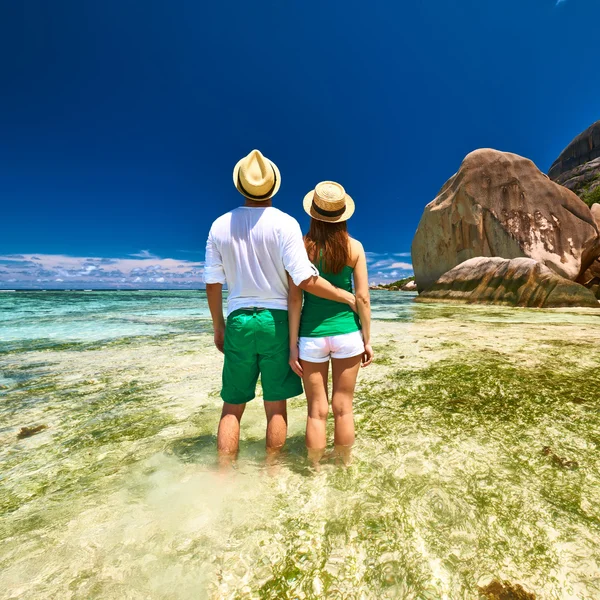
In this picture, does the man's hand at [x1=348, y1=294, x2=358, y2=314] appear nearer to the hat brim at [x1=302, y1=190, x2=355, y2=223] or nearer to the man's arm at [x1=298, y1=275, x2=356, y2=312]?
the man's arm at [x1=298, y1=275, x2=356, y2=312]

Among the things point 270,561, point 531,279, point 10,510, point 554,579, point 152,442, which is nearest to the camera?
point 554,579

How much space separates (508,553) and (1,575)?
265cm

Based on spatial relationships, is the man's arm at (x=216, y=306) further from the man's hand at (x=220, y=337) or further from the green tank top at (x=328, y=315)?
the green tank top at (x=328, y=315)

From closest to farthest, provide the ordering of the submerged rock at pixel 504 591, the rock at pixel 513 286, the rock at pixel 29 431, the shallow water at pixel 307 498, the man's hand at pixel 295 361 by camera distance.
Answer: the submerged rock at pixel 504 591, the shallow water at pixel 307 498, the man's hand at pixel 295 361, the rock at pixel 29 431, the rock at pixel 513 286

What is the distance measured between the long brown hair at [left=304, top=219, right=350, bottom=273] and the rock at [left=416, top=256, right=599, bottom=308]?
60.1 ft

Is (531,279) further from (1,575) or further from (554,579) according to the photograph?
(1,575)

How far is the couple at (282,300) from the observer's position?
238 centimetres

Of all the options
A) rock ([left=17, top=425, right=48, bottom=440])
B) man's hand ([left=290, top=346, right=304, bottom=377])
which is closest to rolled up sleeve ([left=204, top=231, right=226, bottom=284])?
man's hand ([left=290, top=346, right=304, bottom=377])

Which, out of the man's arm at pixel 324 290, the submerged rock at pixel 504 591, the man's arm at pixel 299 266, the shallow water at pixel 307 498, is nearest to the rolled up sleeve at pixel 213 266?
the man's arm at pixel 299 266

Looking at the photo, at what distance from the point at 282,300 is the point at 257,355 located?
1.57ft

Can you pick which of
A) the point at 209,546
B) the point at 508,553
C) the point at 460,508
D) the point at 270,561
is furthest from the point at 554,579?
the point at 209,546

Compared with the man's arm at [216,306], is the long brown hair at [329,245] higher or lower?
higher

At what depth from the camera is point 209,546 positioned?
1.79 meters

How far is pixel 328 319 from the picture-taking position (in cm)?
248
